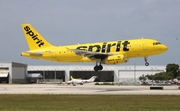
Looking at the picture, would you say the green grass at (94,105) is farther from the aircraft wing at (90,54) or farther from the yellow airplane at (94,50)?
the aircraft wing at (90,54)

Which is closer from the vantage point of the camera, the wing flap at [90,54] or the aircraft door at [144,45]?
the aircraft door at [144,45]

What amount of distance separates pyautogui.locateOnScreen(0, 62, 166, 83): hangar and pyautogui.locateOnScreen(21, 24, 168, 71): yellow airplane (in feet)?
168

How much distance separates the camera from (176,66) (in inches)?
5517

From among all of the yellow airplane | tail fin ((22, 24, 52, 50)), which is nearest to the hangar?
tail fin ((22, 24, 52, 50))

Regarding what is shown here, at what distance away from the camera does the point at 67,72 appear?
161 metres

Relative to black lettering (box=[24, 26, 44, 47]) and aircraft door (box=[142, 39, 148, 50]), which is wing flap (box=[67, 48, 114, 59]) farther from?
black lettering (box=[24, 26, 44, 47])

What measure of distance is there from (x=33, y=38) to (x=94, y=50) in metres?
13.9

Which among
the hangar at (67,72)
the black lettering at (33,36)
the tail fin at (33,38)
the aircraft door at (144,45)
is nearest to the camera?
the aircraft door at (144,45)

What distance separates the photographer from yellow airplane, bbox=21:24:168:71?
67062 millimetres

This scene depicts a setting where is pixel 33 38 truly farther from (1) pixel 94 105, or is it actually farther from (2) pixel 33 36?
(1) pixel 94 105

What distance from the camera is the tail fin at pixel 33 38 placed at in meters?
77.2

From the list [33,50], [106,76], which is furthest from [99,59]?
[106,76]

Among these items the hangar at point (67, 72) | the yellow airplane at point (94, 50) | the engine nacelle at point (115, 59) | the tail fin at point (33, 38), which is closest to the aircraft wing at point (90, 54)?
the yellow airplane at point (94, 50)

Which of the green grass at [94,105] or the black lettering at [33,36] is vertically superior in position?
the black lettering at [33,36]
